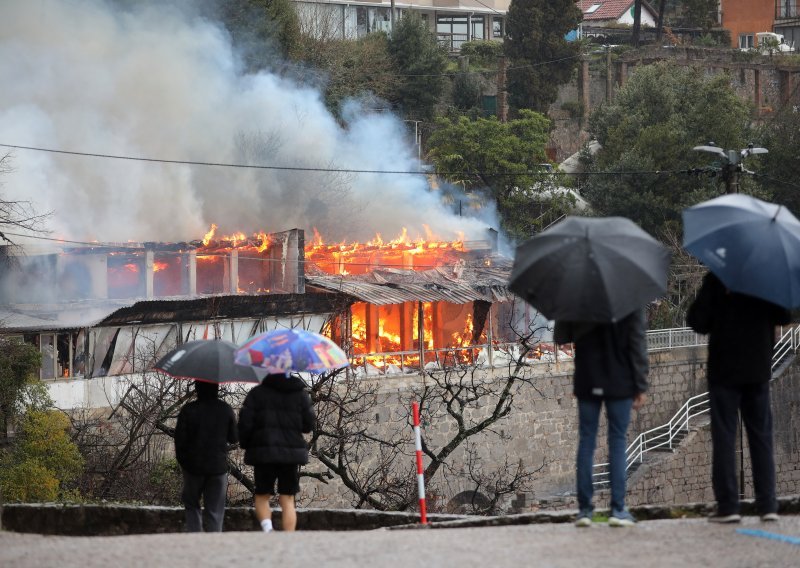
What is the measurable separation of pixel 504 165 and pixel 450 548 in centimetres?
3998

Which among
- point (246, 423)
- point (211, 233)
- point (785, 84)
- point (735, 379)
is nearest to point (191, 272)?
point (211, 233)

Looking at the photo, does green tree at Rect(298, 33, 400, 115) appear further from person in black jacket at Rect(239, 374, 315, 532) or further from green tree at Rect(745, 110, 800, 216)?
person in black jacket at Rect(239, 374, 315, 532)

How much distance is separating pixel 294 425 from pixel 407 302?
23.1m

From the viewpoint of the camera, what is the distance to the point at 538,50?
53.2 m

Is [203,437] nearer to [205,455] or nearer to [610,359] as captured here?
[205,455]

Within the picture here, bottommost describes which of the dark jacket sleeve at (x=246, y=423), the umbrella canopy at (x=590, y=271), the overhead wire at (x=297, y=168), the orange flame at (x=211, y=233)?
the dark jacket sleeve at (x=246, y=423)

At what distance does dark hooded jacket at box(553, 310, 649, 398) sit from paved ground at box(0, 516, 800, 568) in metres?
0.85

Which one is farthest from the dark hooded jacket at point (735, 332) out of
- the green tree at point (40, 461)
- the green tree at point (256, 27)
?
the green tree at point (256, 27)

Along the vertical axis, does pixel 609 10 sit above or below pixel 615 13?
above

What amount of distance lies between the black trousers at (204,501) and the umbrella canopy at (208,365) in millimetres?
755

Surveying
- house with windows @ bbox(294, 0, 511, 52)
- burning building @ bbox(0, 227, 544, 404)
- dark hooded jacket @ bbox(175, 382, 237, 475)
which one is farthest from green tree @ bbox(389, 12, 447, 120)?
dark hooded jacket @ bbox(175, 382, 237, 475)

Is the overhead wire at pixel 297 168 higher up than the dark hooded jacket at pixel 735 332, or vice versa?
the overhead wire at pixel 297 168

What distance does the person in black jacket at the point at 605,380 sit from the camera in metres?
8.61

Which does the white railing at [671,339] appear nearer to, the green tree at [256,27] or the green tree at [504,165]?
the green tree at [504,165]
